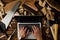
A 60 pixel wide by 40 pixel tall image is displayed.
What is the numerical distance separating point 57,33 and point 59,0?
1.20ft

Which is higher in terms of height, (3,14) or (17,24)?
(3,14)

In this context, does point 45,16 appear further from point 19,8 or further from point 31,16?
point 19,8

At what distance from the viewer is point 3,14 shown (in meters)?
1.89

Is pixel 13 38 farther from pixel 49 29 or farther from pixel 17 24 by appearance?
pixel 49 29

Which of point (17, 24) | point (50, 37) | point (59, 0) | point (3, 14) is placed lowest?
point (50, 37)

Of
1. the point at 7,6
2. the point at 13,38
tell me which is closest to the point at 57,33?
the point at 13,38

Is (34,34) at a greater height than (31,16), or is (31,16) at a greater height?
(31,16)

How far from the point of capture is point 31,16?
189 centimetres

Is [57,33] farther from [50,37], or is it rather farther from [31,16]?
[31,16]

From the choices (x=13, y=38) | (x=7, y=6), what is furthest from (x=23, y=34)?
(x=7, y=6)

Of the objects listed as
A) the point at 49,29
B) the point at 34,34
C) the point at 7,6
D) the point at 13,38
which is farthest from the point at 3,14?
the point at 49,29

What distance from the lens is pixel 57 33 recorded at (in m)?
1.88

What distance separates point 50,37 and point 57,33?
0.09 metres

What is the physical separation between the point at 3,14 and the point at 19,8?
188mm
